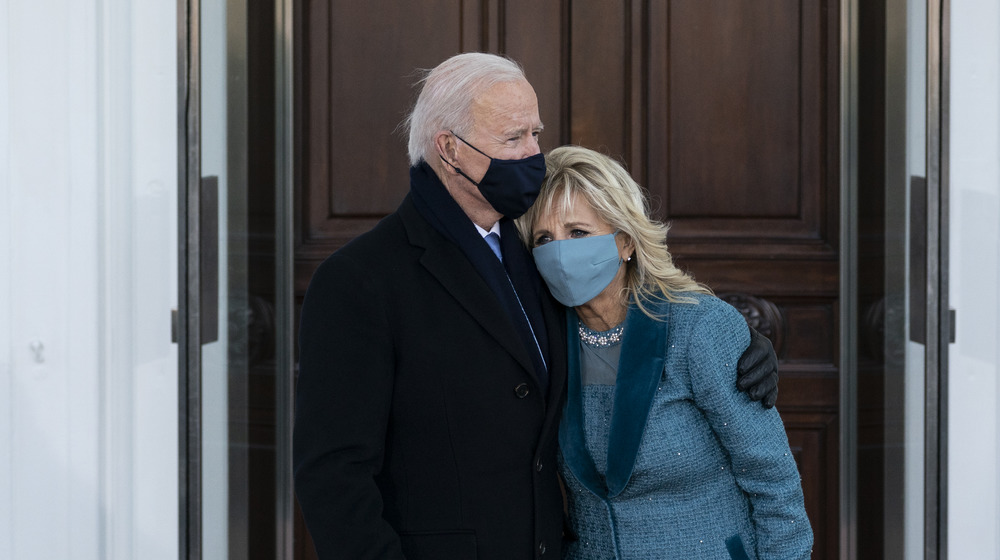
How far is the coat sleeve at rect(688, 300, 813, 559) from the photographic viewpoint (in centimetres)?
147

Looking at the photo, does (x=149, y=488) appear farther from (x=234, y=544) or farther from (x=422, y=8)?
(x=422, y=8)

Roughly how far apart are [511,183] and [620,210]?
219 millimetres

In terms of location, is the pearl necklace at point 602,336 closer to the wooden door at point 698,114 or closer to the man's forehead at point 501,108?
the man's forehead at point 501,108

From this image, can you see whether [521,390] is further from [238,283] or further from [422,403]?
[238,283]

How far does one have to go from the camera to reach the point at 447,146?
4.85 feet

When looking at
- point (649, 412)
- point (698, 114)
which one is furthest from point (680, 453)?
point (698, 114)

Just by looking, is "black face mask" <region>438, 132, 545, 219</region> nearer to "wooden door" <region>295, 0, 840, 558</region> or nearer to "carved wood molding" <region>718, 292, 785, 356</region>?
"wooden door" <region>295, 0, 840, 558</region>

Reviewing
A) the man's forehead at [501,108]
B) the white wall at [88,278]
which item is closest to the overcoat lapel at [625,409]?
the man's forehead at [501,108]

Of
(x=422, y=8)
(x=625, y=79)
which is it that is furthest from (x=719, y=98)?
(x=422, y=8)

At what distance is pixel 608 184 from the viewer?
154 cm

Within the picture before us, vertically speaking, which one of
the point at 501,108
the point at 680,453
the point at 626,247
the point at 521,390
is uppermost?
the point at 501,108

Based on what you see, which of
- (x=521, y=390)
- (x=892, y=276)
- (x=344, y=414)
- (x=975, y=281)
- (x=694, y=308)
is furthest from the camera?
(x=892, y=276)

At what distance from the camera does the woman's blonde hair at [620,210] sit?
5.05ft

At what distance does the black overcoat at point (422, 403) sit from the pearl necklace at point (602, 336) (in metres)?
0.17
